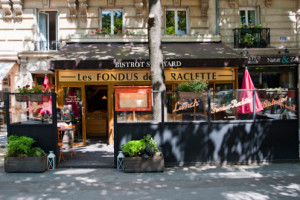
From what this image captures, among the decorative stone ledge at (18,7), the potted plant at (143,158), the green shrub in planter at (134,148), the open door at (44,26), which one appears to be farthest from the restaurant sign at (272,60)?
the decorative stone ledge at (18,7)

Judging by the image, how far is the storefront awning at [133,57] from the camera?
32.3 feet

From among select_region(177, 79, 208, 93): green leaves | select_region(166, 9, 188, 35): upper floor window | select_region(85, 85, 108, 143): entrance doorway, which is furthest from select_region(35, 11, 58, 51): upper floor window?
select_region(177, 79, 208, 93): green leaves

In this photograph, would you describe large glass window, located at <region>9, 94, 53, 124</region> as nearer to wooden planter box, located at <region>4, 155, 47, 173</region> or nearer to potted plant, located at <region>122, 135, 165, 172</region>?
wooden planter box, located at <region>4, 155, 47, 173</region>

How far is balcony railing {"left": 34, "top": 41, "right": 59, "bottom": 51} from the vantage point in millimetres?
12555

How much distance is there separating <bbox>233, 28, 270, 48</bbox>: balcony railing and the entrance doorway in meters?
6.22

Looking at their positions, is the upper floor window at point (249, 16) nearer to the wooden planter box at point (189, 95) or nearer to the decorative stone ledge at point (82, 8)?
the decorative stone ledge at point (82, 8)

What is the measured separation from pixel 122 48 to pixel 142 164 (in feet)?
19.4

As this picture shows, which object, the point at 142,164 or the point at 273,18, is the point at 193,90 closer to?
the point at 142,164

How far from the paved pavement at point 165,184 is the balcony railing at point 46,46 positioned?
671 cm

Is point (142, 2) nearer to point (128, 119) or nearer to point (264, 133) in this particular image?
point (128, 119)

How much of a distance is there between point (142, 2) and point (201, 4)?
8.50ft

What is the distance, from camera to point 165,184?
6191 millimetres

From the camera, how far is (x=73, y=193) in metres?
5.65

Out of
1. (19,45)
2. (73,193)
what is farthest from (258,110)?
(19,45)
